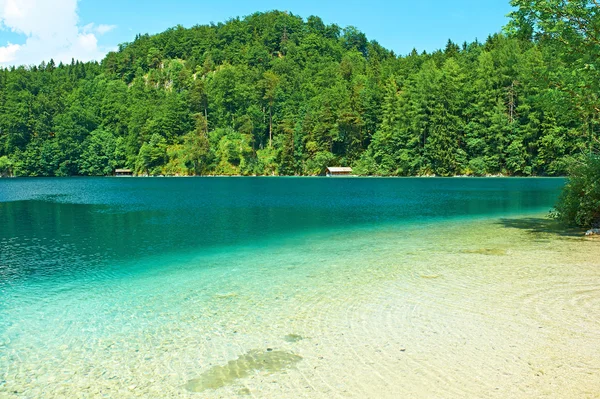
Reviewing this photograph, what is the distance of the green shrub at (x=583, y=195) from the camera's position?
20.7m

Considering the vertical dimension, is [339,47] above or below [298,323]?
above

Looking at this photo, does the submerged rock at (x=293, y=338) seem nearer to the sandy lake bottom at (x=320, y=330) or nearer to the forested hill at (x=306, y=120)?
the sandy lake bottom at (x=320, y=330)

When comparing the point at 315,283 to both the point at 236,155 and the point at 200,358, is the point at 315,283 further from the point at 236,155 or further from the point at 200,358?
the point at 236,155

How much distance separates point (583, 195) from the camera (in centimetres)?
2203

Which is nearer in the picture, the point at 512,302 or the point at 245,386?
the point at 245,386

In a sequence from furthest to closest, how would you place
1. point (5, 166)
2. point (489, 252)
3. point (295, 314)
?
point (5, 166), point (489, 252), point (295, 314)

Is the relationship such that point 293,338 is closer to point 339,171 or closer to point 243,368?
point 243,368

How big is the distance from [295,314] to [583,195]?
18.2m

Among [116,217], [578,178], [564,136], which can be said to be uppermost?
[564,136]

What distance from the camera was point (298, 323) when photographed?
974cm

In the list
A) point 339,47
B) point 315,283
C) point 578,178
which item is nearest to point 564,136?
point 578,178

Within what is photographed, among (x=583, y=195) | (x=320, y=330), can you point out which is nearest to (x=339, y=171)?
(x=583, y=195)

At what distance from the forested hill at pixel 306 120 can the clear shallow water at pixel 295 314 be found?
259 ft

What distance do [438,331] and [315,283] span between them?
16.6 feet
